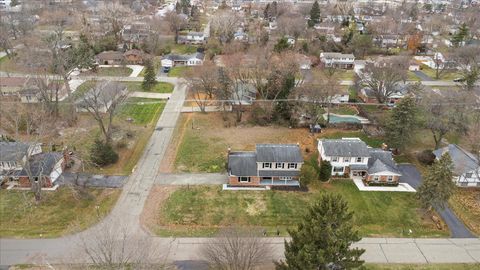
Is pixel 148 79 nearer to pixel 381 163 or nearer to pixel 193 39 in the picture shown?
pixel 193 39

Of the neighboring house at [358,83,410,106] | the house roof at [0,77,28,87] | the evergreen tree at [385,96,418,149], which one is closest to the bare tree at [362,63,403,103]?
the neighboring house at [358,83,410,106]

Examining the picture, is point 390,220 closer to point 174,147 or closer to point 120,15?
point 174,147

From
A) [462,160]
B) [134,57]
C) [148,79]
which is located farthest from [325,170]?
[134,57]

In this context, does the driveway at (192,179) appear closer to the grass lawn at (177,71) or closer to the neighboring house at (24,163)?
the neighboring house at (24,163)

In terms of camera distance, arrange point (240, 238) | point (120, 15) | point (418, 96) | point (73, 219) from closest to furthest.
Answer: point (240, 238) → point (73, 219) → point (418, 96) → point (120, 15)

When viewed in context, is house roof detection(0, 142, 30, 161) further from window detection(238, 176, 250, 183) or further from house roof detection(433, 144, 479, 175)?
house roof detection(433, 144, 479, 175)

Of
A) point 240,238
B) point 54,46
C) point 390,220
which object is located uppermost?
point 54,46

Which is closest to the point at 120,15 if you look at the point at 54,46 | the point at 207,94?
the point at 54,46

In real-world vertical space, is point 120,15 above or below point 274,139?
above

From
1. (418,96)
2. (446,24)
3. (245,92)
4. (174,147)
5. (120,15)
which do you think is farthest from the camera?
(446,24)
